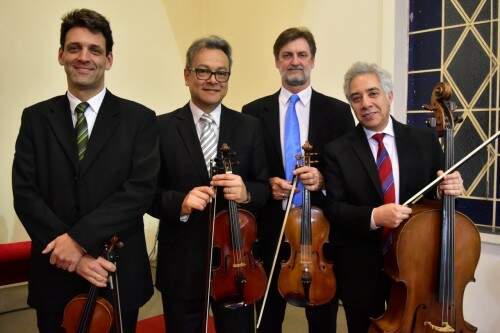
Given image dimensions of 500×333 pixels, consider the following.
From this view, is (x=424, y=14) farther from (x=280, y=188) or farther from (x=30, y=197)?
(x=30, y=197)

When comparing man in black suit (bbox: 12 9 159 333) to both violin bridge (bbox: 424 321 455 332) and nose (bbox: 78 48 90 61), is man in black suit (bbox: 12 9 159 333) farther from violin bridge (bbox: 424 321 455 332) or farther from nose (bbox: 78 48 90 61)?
violin bridge (bbox: 424 321 455 332)

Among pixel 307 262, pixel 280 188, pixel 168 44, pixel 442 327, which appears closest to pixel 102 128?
pixel 280 188

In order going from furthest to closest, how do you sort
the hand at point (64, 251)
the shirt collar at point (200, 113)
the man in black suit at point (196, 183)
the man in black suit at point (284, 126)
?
the man in black suit at point (284, 126)
the shirt collar at point (200, 113)
the man in black suit at point (196, 183)
the hand at point (64, 251)

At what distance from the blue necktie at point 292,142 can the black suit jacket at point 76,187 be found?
671mm

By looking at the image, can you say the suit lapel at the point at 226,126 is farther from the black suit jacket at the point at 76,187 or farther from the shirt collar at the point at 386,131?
the shirt collar at the point at 386,131

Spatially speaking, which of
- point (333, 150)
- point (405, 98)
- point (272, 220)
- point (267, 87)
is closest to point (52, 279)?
point (272, 220)

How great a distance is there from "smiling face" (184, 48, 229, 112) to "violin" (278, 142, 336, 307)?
41 cm

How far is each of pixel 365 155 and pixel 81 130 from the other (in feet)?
3.56

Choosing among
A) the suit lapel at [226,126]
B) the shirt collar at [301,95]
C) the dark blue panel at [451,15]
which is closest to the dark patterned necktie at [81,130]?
the suit lapel at [226,126]

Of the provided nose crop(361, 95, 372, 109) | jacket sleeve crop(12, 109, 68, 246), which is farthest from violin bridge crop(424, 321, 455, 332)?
jacket sleeve crop(12, 109, 68, 246)

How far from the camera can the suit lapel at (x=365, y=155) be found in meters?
1.87

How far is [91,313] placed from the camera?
1.57m

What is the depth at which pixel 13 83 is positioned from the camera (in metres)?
3.72

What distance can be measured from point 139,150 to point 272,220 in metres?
0.74
